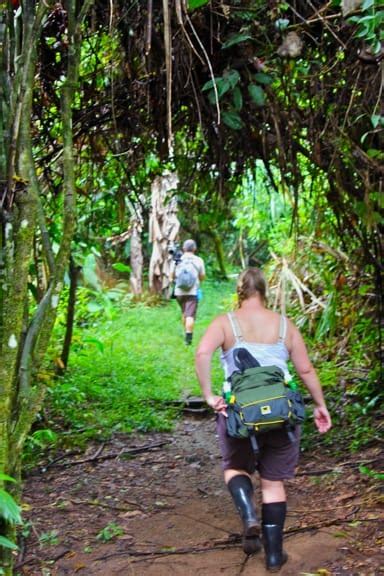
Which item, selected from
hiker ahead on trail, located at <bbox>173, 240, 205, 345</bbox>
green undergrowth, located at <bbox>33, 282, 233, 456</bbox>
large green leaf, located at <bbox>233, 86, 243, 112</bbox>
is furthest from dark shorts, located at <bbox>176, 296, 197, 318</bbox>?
large green leaf, located at <bbox>233, 86, 243, 112</bbox>

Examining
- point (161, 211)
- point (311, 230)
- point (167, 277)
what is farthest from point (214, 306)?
point (311, 230)

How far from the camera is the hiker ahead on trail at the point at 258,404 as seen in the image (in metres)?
3.57

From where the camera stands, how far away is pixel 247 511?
3.70 meters

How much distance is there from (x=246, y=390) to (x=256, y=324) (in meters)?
0.45

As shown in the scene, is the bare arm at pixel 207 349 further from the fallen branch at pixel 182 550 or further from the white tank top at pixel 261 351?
the fallen branch at pixel 182 550

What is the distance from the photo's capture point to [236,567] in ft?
12.2

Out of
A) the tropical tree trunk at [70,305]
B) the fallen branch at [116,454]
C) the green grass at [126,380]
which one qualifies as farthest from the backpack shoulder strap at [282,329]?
the tropical tree trunk at [70,305]

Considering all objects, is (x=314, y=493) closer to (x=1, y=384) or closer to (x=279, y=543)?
(x=279, y=543)

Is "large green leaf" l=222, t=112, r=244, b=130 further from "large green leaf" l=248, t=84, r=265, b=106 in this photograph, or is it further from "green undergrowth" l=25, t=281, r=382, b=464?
"green undergrowth" l=25, t=281, r=382, b=464

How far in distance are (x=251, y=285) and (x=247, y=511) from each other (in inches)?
48.4

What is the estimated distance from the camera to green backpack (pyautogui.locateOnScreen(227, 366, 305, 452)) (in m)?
3.53

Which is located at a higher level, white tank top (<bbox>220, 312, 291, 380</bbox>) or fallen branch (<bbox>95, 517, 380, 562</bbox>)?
white tank top (<bbox>220, 312, 291, 380</bbox>)

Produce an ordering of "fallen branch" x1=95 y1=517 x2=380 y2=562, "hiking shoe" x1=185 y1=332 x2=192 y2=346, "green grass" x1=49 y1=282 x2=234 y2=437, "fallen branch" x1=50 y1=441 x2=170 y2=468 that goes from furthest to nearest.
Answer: "hiking shoe" x1=185 y1=332 x2=192 y2=346
"green grass" x1=49 y1=282 x2=234 y2=437
"fallen branch" x1=50 y1=441 x2=170 y2=468
"fallen branch" x1=95 y1=517 x2=380 y2=562

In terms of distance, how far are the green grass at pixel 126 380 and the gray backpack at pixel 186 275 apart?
100 centimetres
